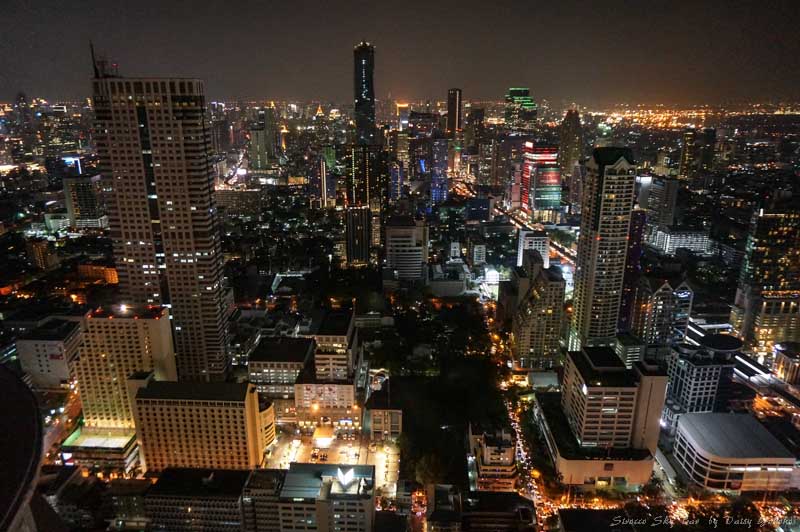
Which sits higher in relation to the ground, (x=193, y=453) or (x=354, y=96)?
(x=354, y=96)

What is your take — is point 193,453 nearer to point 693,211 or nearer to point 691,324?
point 691,324

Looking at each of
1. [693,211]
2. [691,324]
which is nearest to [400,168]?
[693,211]

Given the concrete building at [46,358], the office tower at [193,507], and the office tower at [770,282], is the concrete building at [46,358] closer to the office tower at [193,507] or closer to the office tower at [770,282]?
the office tower at [193,507]

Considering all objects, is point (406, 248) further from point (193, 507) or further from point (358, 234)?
point (193, 507)

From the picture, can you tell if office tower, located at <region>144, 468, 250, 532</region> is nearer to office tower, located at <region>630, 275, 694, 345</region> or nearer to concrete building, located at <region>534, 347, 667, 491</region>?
concrete building, located at <region>534, 347, 667, 491</region>

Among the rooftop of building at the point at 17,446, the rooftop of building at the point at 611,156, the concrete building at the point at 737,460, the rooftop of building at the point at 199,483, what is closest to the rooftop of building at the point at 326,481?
the rooftop of building at the point at 199,483

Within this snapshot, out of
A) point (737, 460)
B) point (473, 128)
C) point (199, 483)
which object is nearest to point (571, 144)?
point (473, 128)
